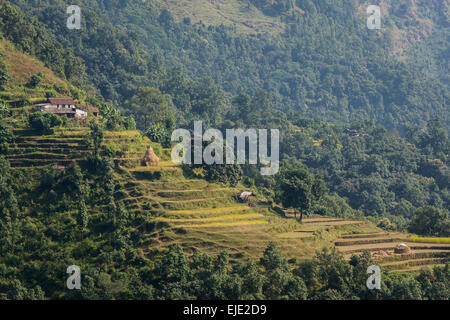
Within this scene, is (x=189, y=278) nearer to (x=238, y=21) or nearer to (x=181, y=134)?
(x=181, y=134)

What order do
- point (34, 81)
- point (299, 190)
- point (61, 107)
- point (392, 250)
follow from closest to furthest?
point (392, 250) → point (299, 190) → point (61, 107) → point (34, 81)

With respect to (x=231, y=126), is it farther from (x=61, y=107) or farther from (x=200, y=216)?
(x=200, y=216)

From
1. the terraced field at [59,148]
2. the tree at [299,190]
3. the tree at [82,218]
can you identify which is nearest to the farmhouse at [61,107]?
the terraced field at [59,148]

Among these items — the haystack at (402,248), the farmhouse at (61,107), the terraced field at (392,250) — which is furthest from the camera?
the farmhouse at (61,107)

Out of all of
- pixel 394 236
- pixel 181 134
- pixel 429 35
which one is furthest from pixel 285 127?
pixel 429 35

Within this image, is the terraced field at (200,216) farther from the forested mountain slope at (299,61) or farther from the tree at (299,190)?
the forested mountain slope at (299,61)

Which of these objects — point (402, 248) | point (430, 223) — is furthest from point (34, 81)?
point (430, 223)

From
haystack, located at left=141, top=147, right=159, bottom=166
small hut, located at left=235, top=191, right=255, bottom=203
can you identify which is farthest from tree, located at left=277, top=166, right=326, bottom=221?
haystack, located at left=141, top=147, right=159, bottom=166
